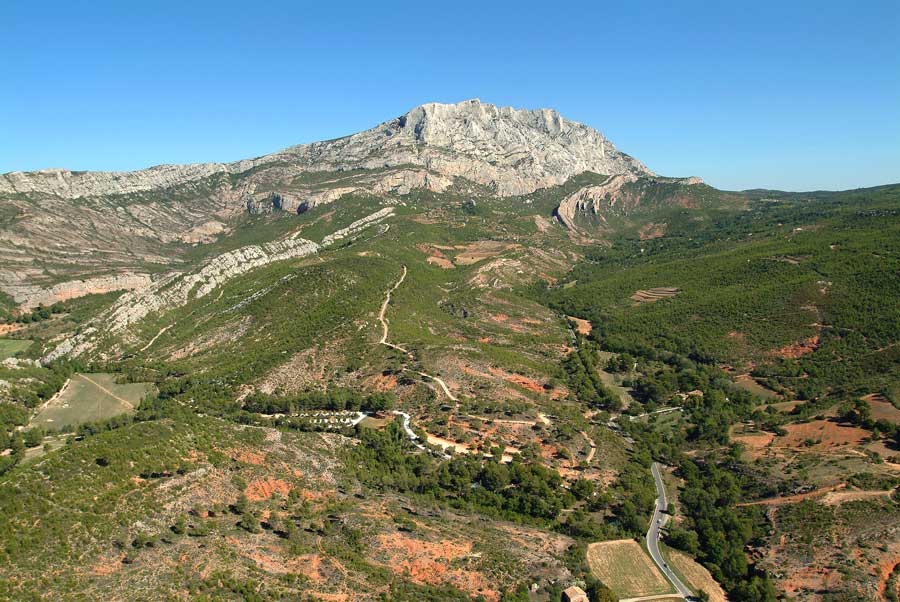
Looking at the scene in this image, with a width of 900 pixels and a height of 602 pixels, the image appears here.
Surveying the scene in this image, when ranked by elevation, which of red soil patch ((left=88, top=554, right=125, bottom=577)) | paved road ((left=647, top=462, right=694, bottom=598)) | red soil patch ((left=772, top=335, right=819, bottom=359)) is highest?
red soil patch ((left=88, top=554, right=125, bottom=577))

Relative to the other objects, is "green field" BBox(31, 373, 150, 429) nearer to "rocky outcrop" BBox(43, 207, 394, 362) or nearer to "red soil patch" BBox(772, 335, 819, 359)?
"rocky outcrop" BBox(43, 207, 394, 362)

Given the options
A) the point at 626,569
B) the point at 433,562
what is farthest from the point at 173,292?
the point at 626,569

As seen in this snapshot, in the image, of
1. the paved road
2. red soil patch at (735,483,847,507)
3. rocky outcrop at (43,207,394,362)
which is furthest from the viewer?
rocky outcrop at (43,207,394,362)

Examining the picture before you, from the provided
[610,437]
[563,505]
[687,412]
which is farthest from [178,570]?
[687,412]

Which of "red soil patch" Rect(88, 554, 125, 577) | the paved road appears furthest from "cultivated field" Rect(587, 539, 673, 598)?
"red soil patch" Rect(88, 554, 125, 577)

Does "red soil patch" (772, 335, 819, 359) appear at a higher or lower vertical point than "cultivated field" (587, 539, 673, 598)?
higher

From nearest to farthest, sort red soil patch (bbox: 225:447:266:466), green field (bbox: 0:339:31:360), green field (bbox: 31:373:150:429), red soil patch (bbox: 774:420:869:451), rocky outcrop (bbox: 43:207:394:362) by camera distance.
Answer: red soil patch (bbox: 225:447:266:466) < red soil patch (bbox: 774:420:869:451) < green field (bbox: 31:373:150:429) < rocky outcrop (bbox: 43:207:394:362) < green field (bbox: 0:339:31:360)
